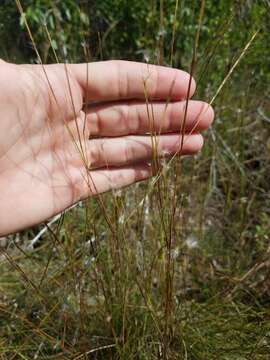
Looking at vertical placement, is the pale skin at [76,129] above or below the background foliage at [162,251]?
above

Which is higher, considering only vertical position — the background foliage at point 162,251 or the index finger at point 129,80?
the index finger at point 129,80

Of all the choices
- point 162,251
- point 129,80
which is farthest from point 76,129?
point 162,251

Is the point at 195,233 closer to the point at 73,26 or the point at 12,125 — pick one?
the point at 12,125

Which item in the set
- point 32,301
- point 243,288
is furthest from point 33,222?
point 243,288

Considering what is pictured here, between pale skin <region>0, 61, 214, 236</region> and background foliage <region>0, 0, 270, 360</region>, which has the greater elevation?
pale skin <region>0, 61, 214, 236</region>

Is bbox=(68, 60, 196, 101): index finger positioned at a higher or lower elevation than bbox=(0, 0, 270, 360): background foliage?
higher

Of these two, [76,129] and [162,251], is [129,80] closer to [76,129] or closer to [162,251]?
[76,129]
